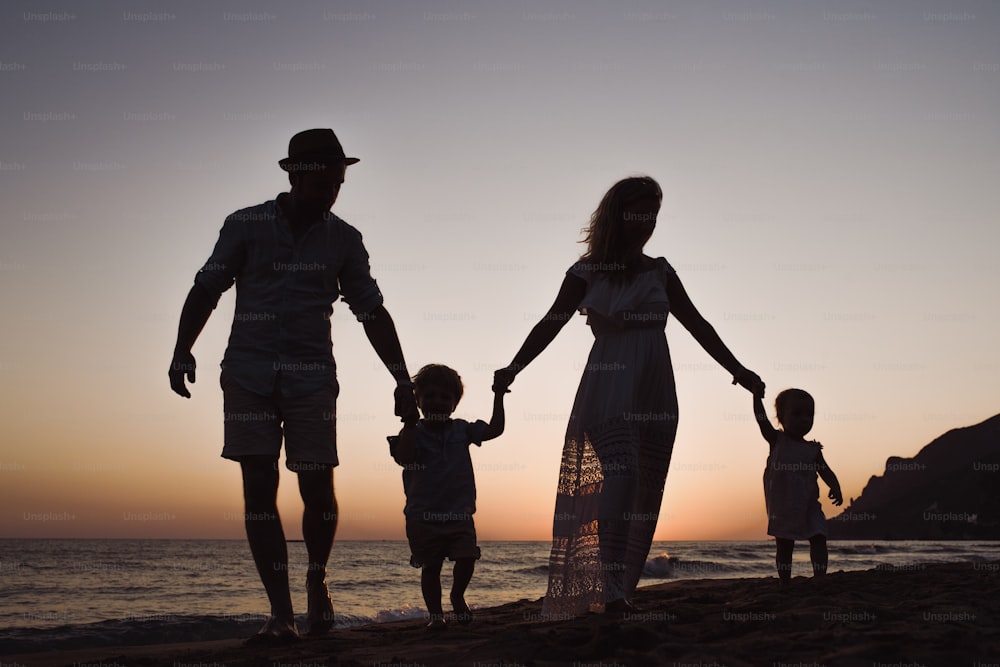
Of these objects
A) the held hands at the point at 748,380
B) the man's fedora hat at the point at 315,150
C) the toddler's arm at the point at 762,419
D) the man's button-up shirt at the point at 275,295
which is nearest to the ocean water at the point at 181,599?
the toddler's arm at the point at 762,419

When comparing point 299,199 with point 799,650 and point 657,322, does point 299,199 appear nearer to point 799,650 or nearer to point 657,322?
point 657,322

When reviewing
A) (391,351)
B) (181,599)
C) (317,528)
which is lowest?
(181,599)

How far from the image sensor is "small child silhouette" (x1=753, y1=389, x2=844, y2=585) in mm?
6285

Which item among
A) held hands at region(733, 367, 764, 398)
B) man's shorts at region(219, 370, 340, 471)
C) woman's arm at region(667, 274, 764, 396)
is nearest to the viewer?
man's shorts at region(219, 370, 340, 471)

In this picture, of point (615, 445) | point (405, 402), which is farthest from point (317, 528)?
point (615, 445)

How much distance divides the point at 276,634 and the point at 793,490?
14.0ft

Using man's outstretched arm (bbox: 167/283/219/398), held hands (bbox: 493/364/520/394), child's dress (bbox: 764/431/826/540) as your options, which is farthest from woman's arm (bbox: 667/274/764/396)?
man's outstretched arm (bbox: 167/283/219/398)

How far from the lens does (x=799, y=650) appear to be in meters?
2.79

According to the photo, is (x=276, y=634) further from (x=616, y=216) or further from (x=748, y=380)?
(x=748, y=380)

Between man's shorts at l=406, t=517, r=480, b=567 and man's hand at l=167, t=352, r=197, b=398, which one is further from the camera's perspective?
man's shorts at l=406, t=517, r=480, b=567

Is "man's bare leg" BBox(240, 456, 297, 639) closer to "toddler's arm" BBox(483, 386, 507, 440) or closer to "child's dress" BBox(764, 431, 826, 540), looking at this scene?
"toddler's arm" BBox(483, 386, 507, 440)

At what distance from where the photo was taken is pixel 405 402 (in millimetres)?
4414

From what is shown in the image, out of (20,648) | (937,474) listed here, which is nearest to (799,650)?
(20,648)

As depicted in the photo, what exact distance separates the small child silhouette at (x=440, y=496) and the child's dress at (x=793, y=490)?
2.70 meters
